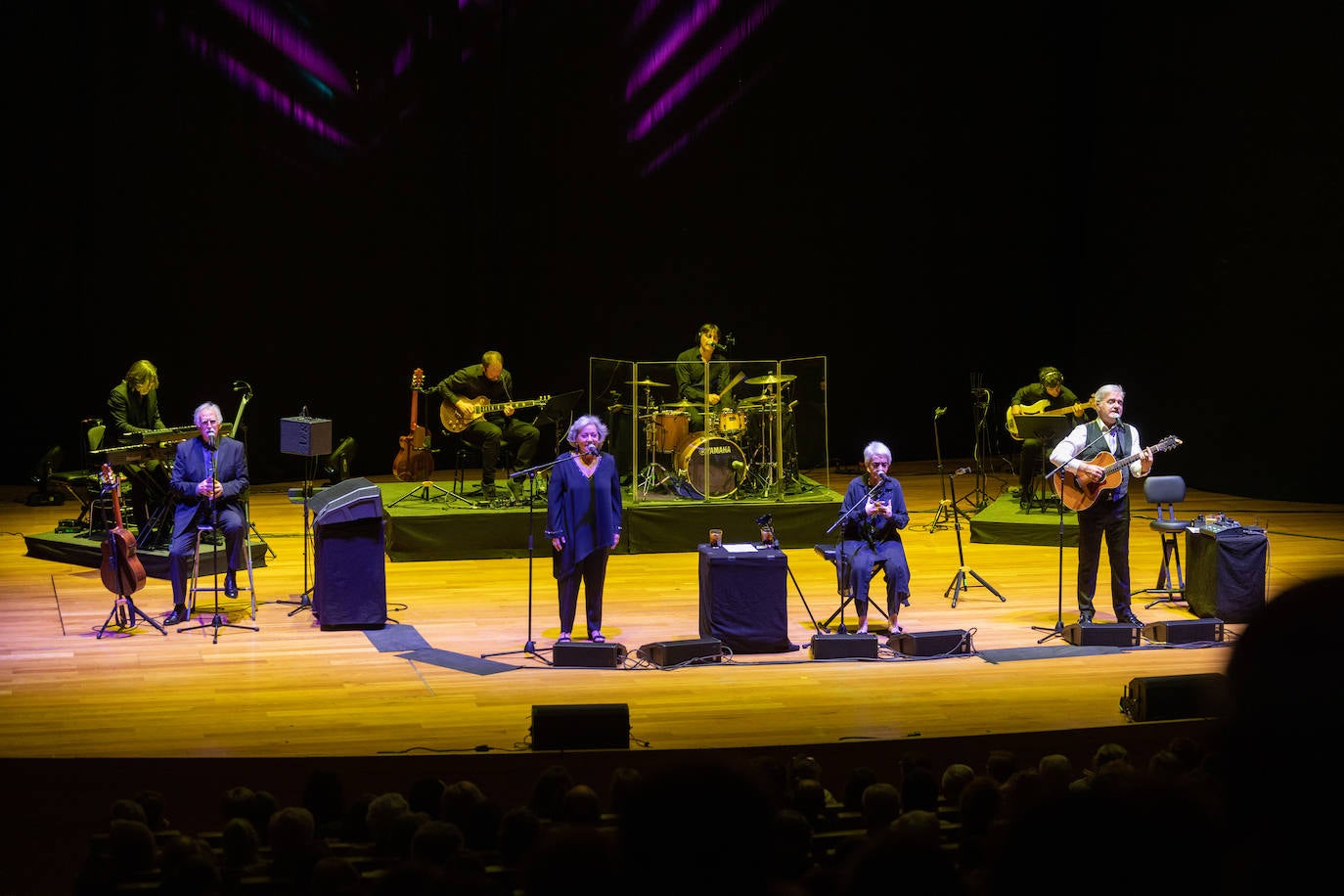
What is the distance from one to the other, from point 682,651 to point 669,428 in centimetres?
408

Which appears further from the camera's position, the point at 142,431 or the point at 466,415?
the point at 466,415

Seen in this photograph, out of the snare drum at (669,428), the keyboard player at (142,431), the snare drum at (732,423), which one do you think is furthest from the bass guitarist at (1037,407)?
the keyboard player at (142,431)

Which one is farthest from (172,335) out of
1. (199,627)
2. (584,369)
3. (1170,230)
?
(1170,230)

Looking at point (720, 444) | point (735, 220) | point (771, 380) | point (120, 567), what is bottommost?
point (120, 567)

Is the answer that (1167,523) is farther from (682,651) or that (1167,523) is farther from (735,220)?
(735,220)

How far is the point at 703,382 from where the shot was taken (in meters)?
12.1

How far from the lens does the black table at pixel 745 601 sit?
8.35 m

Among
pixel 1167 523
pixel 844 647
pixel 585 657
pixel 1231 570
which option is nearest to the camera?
pixel 585 657

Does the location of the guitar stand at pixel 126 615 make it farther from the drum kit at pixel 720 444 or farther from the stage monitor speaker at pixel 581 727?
the drum kit at pixel 720 444

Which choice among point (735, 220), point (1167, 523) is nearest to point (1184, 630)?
point (1167, 523)

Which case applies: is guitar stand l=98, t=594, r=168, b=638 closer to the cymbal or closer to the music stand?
the cymbal

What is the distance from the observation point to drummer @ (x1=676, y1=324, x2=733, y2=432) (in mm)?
11930

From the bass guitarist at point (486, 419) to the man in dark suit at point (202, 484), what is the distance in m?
3.07

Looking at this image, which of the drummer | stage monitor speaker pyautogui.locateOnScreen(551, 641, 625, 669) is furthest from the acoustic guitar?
the drummer
